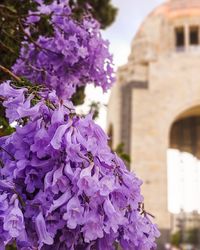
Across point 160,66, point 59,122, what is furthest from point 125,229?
point 160,66

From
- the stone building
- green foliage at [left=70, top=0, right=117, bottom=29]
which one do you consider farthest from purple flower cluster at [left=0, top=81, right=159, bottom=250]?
the stone building

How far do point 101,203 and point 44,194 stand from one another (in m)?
0.17

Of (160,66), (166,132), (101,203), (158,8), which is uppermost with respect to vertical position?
(158,8)

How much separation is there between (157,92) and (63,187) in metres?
20.3

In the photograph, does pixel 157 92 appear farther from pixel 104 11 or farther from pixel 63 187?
pixel 63 187

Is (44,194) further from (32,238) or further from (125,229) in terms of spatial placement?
(125,229)

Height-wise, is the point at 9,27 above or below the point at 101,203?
above

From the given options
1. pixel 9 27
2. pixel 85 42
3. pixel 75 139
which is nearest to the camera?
pixel 75 139

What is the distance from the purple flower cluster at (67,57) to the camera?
281 cm

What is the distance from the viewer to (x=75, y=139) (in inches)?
56.9

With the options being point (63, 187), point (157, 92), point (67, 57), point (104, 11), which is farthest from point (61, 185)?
point (157, 92)

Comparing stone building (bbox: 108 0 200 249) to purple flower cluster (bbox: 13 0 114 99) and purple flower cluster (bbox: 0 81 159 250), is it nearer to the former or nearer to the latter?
purple flower cluster (bbox: 13 0 114 99)

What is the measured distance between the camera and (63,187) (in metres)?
1.40

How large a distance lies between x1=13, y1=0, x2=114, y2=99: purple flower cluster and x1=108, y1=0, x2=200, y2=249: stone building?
15922mm
